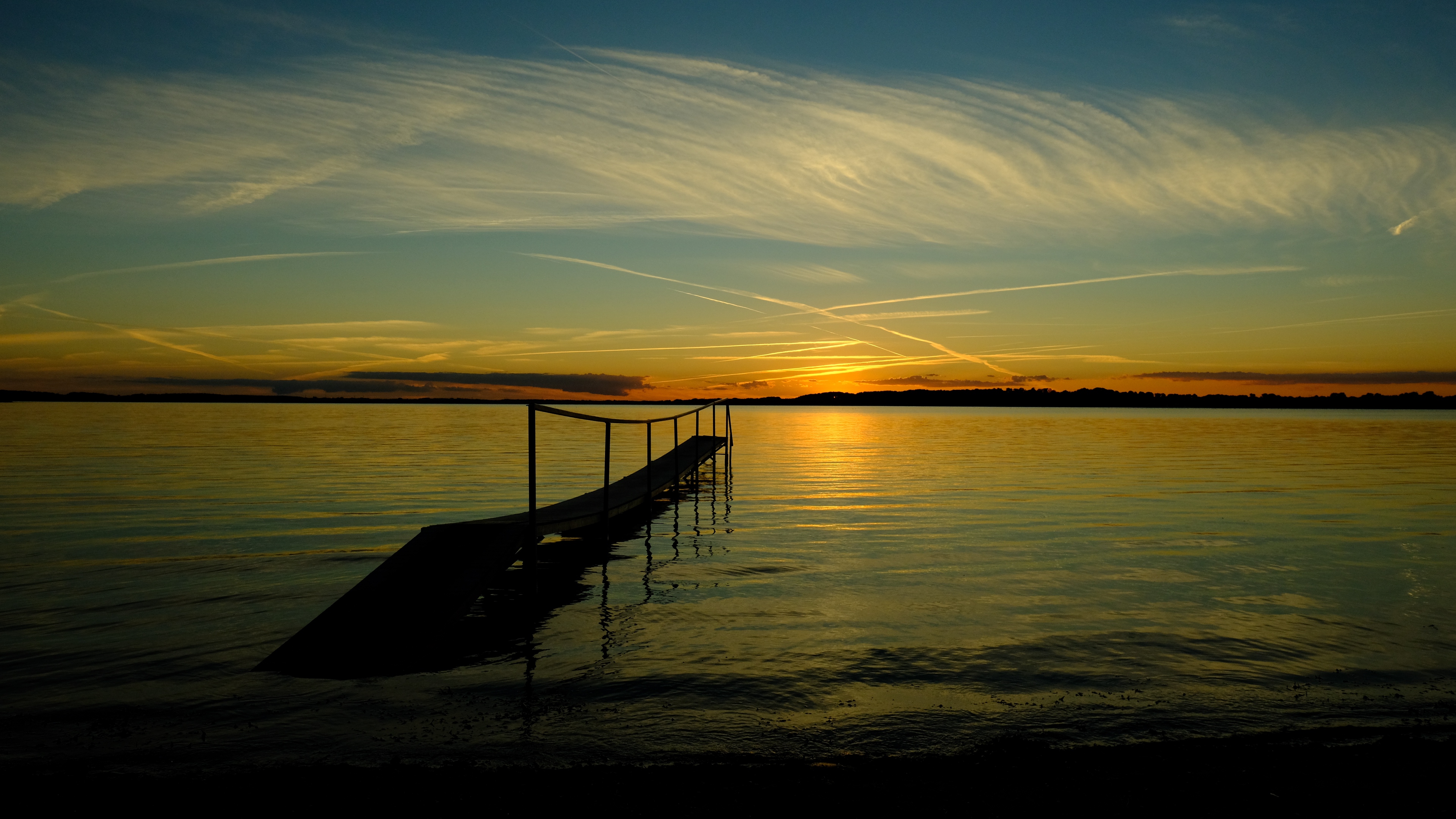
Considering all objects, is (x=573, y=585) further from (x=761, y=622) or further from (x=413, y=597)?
(x=761, y=622)

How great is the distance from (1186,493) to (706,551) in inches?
644

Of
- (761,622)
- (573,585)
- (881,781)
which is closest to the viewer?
(881,781)

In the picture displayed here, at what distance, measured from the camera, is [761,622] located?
32.5 feet

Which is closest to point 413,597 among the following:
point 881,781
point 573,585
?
point 573,585

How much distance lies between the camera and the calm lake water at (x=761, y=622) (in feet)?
21.0

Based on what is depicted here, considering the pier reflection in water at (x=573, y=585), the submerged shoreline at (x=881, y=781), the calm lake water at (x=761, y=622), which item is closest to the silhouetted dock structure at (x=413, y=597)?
the pier reflection in water at (x=573, y=585)

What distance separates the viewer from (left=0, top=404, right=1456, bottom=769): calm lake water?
Result: 6.41 meters

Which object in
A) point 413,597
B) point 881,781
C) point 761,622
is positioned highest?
point 413,597

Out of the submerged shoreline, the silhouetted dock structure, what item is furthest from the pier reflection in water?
the submerged shoreline

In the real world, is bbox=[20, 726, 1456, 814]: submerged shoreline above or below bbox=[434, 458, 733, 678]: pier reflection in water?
above

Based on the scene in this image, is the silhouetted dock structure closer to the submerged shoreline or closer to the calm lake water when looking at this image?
the calm lake water

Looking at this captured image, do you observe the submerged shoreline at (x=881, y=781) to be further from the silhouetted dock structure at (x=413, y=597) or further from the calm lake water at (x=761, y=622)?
the silhouetted dock structure at (x=413, y=597)

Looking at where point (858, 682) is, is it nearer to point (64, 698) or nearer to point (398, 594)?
point (398, 594)

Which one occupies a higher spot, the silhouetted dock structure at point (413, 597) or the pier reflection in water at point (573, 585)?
the silhouetted dock structure at point (413, 597)
